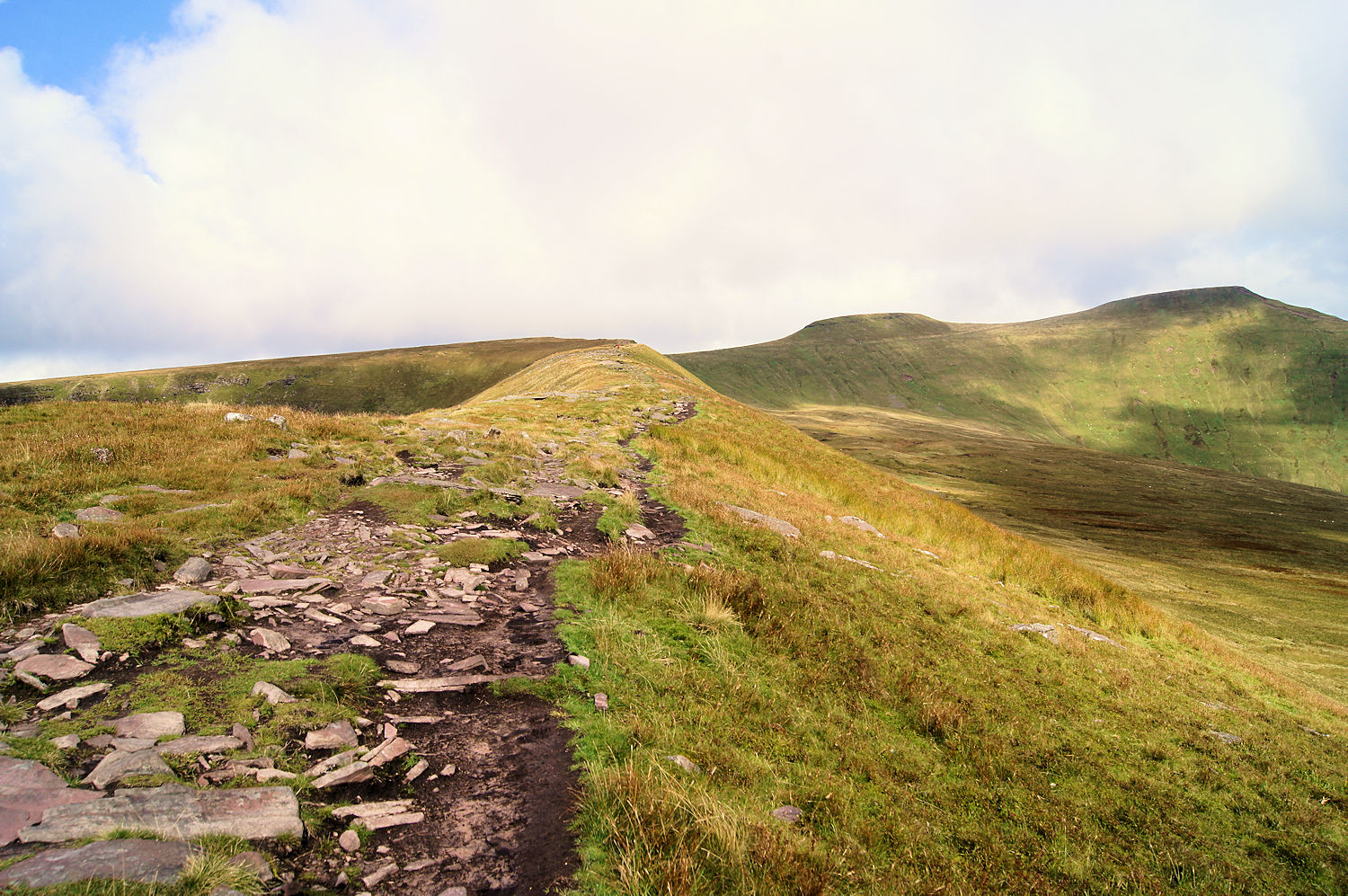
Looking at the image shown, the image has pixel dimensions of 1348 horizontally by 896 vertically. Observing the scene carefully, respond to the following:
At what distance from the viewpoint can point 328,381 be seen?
513 feet

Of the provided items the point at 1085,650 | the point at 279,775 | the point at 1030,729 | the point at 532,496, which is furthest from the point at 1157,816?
the point at 532,496

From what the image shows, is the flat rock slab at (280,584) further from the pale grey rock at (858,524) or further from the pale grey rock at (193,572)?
the pale grey rock at (858,524)

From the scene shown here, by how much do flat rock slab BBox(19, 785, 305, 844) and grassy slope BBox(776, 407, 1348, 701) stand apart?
25766 mm

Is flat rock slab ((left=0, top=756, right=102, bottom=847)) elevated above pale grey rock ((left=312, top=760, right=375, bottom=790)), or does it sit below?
above

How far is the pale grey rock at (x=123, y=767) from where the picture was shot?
4.28 m

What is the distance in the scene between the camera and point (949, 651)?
10.5 meters

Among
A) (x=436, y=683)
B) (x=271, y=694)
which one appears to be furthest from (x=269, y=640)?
(x=436, y=683)

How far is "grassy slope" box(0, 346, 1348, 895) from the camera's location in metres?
5.25

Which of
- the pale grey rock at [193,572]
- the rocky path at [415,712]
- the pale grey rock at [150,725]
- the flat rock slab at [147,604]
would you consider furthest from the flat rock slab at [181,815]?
the pale grey rock at [193,572]

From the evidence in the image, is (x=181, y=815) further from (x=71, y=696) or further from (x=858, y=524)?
(x=858, y=524)

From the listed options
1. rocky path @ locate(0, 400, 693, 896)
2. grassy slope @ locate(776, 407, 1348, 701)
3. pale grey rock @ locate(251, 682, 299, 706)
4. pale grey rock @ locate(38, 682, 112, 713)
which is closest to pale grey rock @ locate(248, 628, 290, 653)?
rocky path @ locate(0, 400, 693, 896)

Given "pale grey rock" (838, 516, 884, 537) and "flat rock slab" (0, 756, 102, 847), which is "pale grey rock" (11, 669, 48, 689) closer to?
"flat rock slab" (0, 756, 102, 847)

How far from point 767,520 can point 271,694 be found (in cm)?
1258

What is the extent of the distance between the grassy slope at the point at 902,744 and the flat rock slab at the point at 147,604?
188 inches
